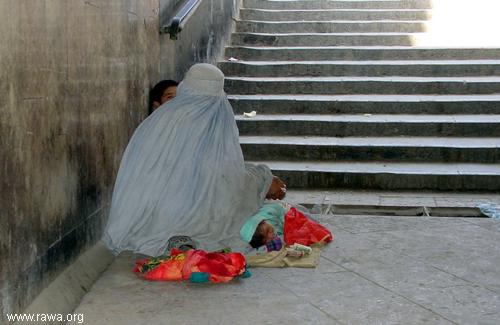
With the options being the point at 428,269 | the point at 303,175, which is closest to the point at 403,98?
the point at 303,175

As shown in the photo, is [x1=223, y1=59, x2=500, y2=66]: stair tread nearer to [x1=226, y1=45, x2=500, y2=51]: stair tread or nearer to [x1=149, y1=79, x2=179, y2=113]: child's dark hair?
[x1=226, y1=45, x2=500, y2=51]: stair tread

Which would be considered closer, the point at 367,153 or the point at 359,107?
the point at 367,153

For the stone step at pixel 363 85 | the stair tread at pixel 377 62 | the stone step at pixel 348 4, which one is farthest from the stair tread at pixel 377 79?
the stone step at pixel 348 4

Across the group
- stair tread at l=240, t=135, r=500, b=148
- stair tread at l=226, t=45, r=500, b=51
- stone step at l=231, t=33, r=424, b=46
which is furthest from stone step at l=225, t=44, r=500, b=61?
stair tread at l=240, t=135, r=500, b=148

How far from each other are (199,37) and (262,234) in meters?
3.74

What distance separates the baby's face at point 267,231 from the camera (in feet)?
Result: 13.6

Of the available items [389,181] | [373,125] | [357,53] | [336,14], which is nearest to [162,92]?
[389,181]

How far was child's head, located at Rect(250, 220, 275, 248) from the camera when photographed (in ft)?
13.6

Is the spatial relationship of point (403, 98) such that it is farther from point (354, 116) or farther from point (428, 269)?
point (428, 269)

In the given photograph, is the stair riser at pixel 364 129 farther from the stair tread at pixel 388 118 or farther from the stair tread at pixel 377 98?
the stair tread at pixel 377 98

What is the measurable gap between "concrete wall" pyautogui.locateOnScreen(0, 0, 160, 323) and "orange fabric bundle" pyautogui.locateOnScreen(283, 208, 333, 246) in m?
1.15

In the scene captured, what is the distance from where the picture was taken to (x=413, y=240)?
14.8 feet

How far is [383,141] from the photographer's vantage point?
670 cm

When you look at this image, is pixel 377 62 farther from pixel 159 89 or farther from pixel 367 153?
pixel 159 89
